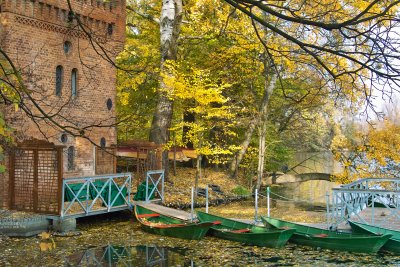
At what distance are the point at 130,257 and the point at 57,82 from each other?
31.0 ft

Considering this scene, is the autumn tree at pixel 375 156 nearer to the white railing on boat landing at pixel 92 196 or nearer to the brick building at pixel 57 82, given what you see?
the white railing on boat landing at pixel 92 196

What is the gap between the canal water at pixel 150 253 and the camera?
39.9 feet

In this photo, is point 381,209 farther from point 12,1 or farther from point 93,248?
point 12,1

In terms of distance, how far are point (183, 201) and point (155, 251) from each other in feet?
27.8

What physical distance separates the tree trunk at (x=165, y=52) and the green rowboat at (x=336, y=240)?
1034 cm

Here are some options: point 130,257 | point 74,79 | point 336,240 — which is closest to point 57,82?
point 74,79

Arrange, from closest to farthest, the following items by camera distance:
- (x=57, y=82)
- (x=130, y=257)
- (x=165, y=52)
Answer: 1. (x=130, y=257)
2. (x=57, y=82)
3. (x=165, y=52)

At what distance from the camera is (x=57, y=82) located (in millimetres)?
19844

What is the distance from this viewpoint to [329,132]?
38.5 m

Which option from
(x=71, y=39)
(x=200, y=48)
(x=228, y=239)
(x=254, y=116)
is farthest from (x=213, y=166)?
(x=228, y=239)

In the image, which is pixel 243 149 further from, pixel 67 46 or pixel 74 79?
pixel 67 46

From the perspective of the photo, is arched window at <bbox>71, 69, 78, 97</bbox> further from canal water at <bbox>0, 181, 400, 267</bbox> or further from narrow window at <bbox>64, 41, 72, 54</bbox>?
canal water at <bbox>0, 181, 400, 267</bbox>

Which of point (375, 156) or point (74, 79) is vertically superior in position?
point (74, 79)

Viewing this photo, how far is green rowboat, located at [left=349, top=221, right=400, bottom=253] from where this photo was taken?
42.8 feet
